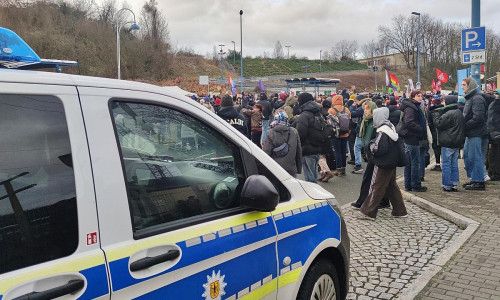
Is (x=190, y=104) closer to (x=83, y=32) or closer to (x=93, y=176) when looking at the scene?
(x=93, y=176)

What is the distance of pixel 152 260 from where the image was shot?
1712 millimetres

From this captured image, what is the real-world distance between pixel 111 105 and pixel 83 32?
43.7 m

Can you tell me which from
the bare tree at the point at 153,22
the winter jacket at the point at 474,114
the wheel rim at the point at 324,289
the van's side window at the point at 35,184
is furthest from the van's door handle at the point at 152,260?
the bare tree at the point at 153,22

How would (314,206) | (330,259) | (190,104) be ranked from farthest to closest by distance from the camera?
(330,259), (314,206), (190,104)

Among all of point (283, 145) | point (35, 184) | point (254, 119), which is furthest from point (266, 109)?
point (35, 184)

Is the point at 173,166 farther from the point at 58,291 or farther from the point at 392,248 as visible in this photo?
the point at 392,248

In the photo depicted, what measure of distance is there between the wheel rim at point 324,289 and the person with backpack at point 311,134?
4466 mm

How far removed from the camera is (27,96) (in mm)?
1531

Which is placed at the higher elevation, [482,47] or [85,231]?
[482,47]

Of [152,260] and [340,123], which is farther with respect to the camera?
[340,123]

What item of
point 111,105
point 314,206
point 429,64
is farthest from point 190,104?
point 429,64

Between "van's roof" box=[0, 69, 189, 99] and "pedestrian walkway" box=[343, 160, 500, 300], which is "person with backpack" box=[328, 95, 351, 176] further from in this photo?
"van's roof" box=[0, 69, 189, 99]

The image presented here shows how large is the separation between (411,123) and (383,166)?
1884 mm

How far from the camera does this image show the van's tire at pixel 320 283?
8.58ft
